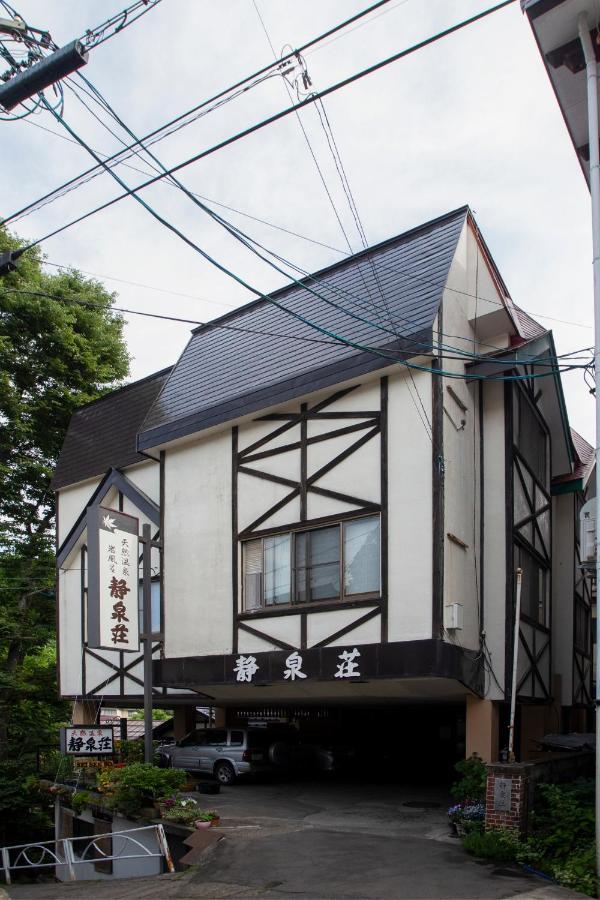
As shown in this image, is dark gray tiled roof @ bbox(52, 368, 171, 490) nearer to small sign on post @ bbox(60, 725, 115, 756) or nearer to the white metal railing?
small sign on post @ bbox(60, 725, 115, 756)

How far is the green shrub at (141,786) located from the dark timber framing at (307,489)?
101 inches

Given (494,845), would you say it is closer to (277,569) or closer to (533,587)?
(277,569)

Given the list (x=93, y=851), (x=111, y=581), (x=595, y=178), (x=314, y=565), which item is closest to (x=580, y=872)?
(x=314, y=565)

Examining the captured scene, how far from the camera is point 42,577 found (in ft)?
93.4

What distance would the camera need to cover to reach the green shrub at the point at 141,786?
15.4m

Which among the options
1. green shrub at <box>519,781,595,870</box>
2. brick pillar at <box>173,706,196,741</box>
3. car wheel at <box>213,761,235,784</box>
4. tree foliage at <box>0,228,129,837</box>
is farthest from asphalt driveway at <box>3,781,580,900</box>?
tree foliage at <box>0,228,129,837</box>

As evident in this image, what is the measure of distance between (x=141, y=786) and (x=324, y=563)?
5.01 meters

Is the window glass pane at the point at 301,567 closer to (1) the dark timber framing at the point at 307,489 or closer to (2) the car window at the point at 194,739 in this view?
(1) the dark timber framing at the point at 307,489

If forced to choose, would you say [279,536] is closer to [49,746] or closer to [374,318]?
[374,318]

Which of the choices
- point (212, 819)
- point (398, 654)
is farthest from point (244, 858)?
point (398, 654)

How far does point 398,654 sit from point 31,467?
18980 millimetres

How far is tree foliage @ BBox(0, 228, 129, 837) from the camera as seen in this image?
2678 cm

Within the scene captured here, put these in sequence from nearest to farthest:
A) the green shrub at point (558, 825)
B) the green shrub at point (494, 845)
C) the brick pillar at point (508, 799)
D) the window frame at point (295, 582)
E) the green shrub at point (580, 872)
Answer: the green shrub at point (580, 872) < the green shrub at point (558, 825) < the green shrub at point (494, 845) < the brick pillar at point (508, 799) < the window frame at point (295, 582)

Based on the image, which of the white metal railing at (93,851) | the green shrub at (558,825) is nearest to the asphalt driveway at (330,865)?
the green shrub at (558,825)
